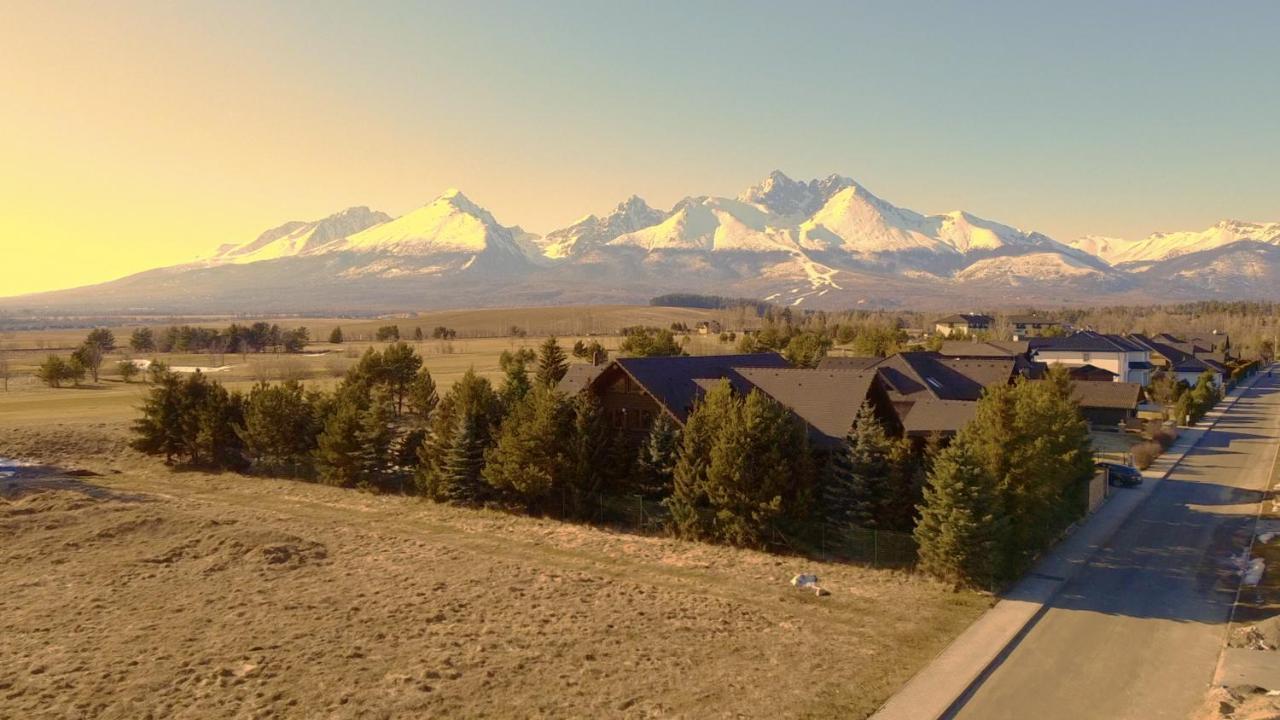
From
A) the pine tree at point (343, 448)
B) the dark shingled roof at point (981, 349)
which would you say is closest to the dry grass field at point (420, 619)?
the pine tree at point (343, 448)

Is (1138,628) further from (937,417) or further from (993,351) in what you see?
(993,351)

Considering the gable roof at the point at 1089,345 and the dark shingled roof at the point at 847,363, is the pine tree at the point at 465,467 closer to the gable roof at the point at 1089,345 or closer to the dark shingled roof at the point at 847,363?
the dark shingled roof at the point at 847,363

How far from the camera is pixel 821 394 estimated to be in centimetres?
3925

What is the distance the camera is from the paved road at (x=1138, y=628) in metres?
19.6

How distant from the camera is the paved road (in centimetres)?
1959

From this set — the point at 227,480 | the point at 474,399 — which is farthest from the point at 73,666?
the point at 227,480

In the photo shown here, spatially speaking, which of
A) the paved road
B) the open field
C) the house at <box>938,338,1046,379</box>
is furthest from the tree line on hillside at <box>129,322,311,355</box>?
the paved road

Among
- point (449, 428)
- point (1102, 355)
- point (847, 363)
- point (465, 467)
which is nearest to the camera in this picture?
point (465, 467)

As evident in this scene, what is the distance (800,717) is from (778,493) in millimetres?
13993

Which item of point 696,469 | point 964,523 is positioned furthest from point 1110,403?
point 696,469

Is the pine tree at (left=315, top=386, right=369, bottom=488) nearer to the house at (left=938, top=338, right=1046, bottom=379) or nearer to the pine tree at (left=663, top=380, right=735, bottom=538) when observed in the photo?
the pine tree at (left=663, top=380, right=735, bottom=538)

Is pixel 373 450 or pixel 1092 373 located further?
pixel 1092 373

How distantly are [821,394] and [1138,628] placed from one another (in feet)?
57.8

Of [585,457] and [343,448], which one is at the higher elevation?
[585,457]
